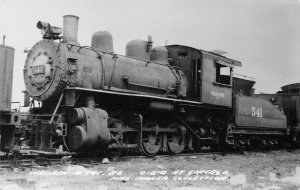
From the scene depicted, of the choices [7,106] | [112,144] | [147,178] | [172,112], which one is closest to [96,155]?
[112,144]

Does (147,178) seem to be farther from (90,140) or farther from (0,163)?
(0,163)

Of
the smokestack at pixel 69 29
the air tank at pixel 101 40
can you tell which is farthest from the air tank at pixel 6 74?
the air tank at pixel 101 40

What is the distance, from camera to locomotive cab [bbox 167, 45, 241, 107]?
12133 millimetres

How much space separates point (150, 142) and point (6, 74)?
4.60 metres

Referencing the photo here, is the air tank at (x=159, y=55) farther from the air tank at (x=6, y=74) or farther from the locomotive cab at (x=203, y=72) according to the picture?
the air tank at (x=6, y=74)

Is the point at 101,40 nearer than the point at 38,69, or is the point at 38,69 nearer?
the point at 38,69

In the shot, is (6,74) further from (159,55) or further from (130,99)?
(159,55)

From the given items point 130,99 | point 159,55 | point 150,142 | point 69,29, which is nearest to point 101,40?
point 69,29

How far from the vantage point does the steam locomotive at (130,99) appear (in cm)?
882

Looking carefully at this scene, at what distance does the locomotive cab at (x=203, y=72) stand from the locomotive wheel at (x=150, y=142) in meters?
1.95

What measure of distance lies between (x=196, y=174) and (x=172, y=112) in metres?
4.23

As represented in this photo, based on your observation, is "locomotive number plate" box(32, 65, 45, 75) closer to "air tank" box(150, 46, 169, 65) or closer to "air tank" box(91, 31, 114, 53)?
"air tank" box(91, 31, 114, 53)

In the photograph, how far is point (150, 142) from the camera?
35.6ft

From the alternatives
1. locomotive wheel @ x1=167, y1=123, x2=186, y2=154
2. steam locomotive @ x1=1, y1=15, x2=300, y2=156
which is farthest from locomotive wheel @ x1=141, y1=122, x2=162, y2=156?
locomotive wheel @ x1=167, y1=123, x2=186, y2=154
